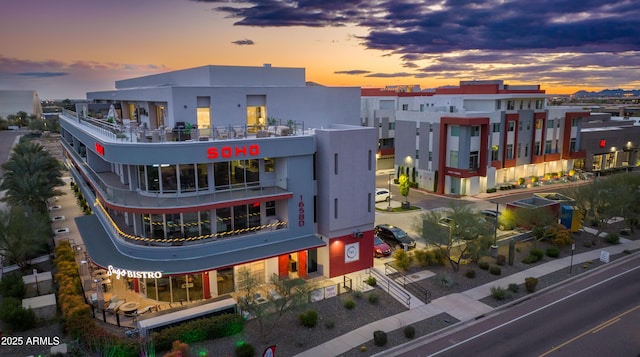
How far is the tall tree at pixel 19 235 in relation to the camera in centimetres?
3081

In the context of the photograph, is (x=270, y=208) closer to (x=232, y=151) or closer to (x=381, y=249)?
(x=232, y=151)

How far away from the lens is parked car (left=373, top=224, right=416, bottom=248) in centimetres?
3673

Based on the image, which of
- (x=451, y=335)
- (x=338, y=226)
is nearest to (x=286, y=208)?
(x=338, y=226)

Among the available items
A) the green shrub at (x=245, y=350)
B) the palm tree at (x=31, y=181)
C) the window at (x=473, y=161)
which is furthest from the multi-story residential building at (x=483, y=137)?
the palm tree at (x=31, y=181)

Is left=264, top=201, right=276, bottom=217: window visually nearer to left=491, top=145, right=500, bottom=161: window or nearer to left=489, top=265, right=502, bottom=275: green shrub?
left=489, top=265, right=502, bottom=275: green shrub

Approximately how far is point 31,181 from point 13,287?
15585 millimetres

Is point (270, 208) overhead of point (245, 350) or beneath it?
overhead

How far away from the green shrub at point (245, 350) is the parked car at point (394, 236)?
723 inches

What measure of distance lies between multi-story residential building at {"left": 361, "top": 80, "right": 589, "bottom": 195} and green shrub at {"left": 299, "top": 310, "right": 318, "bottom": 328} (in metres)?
36.3

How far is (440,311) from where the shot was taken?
26281 millimetres

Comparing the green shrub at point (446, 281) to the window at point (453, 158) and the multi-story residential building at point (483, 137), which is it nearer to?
the multi-story residential building at point (483, 137)

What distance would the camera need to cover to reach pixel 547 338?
76.0 feet

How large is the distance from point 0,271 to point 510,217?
4217cm

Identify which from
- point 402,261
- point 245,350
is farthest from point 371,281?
point 245,350
